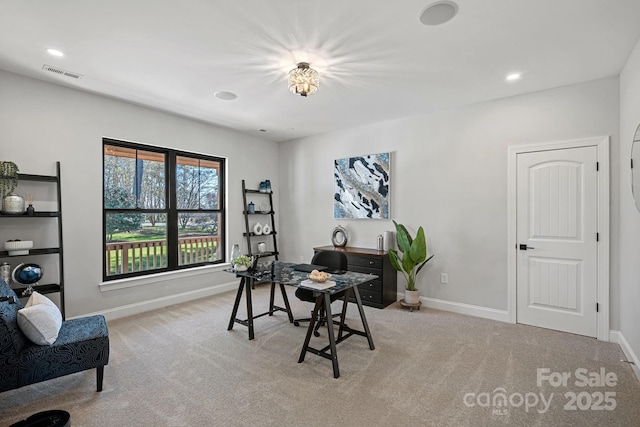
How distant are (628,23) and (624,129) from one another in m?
1.08

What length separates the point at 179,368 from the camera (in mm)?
2645

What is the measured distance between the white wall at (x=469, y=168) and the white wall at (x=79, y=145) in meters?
2.95

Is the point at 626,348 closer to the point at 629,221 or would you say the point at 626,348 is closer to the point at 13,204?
the point at 629,221

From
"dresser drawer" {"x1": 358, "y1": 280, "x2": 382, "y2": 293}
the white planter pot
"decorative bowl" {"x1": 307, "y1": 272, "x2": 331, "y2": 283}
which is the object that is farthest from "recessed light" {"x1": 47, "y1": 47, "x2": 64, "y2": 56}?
the white planter pot

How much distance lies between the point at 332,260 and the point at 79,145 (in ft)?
10.5

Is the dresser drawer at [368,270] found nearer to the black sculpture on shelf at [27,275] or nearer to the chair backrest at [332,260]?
the chair backrest at [332,260]

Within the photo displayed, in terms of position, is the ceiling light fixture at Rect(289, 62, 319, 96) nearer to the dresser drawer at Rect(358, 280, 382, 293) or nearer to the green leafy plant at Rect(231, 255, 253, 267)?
the green leafy plant at Rect(231, 255, 253, 267)

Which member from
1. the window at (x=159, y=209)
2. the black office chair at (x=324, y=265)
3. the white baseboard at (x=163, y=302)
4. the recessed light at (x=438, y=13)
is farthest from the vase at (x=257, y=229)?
the recessed light at (x=438, y=13)

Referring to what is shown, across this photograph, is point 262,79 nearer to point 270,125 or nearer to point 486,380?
Result: point 270,125

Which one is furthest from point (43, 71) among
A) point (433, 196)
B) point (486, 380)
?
point (486, 380)

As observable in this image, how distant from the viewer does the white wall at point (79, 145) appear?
3.18m

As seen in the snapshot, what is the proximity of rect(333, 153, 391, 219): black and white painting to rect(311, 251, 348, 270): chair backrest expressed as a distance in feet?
4.56

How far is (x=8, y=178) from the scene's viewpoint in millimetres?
2941

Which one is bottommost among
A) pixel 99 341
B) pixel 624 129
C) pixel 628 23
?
pixel 99 341
